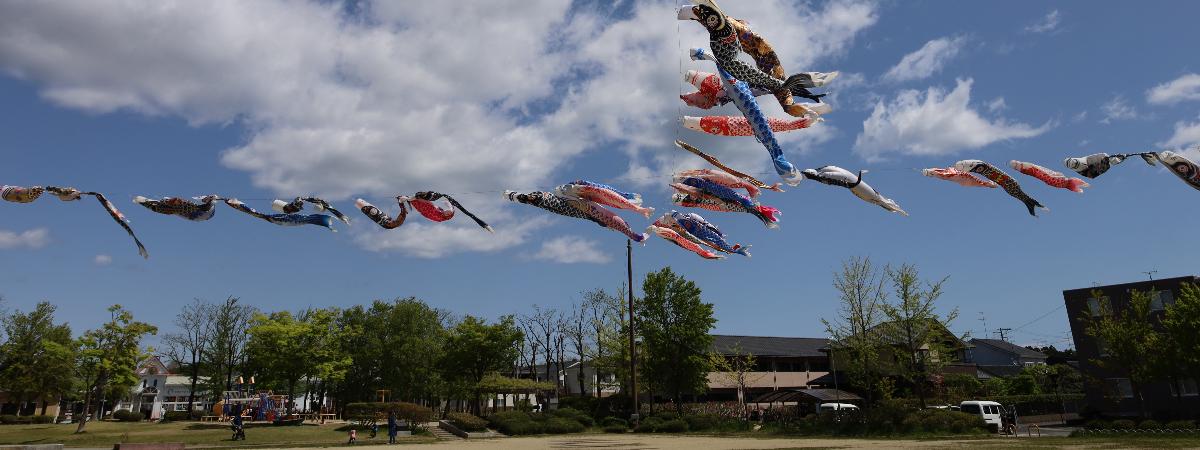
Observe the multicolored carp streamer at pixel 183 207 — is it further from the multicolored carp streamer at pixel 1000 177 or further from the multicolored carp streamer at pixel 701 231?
the multicolored carp streamer at pixel 1000 177

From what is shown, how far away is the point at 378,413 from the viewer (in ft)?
111

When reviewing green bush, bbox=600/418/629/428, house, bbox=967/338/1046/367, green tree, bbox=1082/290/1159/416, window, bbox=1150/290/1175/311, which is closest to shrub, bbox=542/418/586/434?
green bush, bbox=600/418/629/428

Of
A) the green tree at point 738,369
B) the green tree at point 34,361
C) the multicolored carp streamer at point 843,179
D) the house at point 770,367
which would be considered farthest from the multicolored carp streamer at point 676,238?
the green tree at point 34,361

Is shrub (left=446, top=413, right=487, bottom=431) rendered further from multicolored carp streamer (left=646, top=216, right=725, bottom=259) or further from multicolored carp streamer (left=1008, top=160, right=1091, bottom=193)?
multicolored carp streamer (left=1008, top=160, right=1091, bottom=193)

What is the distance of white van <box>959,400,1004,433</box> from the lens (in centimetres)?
3011

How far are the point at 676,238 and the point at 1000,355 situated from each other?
72.7 meters

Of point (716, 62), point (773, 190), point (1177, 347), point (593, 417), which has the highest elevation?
point (716, 62)

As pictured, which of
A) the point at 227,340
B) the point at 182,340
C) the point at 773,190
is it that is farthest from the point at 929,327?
the point at 182,340

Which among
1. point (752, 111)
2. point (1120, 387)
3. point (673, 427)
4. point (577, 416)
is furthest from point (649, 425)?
point (1120, 387)

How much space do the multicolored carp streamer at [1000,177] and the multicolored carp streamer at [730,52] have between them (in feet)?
10.4

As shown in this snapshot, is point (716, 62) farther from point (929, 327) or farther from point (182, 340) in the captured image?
point (182, 340)

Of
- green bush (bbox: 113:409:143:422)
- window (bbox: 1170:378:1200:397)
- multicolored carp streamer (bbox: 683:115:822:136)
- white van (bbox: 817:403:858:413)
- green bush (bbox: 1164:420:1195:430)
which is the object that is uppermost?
multicolored carp streamer (bbox: 683:115:822:136)

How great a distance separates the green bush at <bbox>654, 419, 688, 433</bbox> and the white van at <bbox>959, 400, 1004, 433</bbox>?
12.8 m

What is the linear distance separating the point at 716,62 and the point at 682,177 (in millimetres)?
3648
